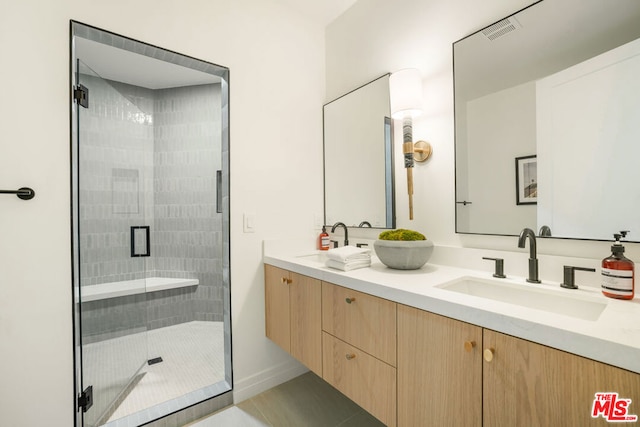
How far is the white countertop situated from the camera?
61 centimetres

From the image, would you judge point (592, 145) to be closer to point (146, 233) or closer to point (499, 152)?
point (499, 152)

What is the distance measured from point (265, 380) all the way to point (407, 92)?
78.6 inches

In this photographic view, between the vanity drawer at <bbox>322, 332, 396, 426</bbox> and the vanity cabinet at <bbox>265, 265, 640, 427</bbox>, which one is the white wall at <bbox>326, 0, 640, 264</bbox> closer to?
the vanity cabinet at <bbox>265, 265, 640, 427</bbox>

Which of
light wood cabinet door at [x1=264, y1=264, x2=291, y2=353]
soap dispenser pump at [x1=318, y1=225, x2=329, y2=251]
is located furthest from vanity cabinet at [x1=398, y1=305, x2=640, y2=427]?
soap dispenser pump at [x1=318, y1=225, x2=329, y2=251]

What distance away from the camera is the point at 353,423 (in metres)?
1.56

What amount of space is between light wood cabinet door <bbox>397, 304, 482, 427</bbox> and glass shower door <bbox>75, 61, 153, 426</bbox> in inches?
58.9

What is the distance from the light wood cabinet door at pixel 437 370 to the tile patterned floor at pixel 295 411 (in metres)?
0.71

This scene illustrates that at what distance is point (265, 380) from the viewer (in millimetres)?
1878

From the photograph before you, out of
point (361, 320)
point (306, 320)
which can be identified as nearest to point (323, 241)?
point (306, 320)

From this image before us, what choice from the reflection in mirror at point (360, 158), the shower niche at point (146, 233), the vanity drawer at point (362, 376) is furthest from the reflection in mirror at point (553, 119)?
the shower niche at point (146, 233)

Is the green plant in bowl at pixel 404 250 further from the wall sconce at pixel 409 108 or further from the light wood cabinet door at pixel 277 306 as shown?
the light wood cabinet door at pixel 277 306

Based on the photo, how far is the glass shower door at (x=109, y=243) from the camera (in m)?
1.44

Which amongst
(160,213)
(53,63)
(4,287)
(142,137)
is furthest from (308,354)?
(160,213)

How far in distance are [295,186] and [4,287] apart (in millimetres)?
1511
